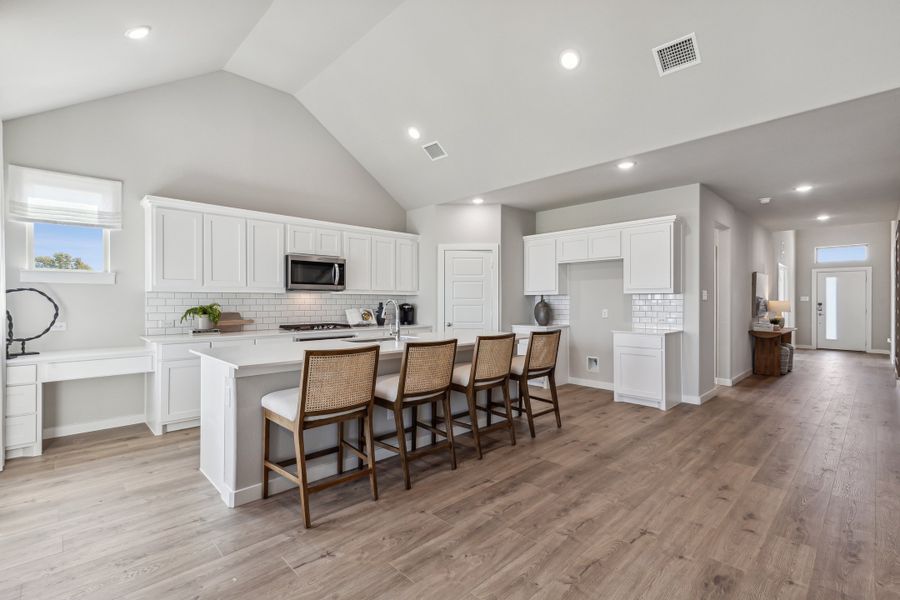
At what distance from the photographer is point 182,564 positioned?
2125mm

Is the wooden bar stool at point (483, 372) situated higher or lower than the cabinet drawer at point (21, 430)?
higher

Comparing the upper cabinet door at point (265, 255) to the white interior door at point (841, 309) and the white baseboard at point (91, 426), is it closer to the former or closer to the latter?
the white baseboard at point (91, 426)

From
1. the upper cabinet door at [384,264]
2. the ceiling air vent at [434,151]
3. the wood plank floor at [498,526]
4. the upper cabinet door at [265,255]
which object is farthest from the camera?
the upper cabinet door at [384,264]

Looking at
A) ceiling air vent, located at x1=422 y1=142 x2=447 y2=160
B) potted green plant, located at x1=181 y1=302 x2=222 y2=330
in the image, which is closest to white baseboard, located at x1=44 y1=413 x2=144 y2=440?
potted green plant, located at x1=181 y1=302 x2=222 y2=330

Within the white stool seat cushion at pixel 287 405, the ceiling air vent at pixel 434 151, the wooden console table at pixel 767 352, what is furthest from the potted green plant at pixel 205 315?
the wooden console table at pixel 767 352

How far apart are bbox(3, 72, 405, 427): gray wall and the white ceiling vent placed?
14.0 ft

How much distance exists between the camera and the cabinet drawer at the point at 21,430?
3.44 m

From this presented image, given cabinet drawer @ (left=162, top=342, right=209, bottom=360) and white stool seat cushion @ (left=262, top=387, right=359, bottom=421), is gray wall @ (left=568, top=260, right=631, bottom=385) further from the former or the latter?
cabinet drawer @ (left=162, top=342, right=209, bottom=360)

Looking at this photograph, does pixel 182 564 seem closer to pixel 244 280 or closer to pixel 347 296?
pixel 244 280

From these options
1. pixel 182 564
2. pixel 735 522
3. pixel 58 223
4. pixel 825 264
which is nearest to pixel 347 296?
pixel 58 223

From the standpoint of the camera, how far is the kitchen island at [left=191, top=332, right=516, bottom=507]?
106 inches

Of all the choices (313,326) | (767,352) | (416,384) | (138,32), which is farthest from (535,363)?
(767,352)

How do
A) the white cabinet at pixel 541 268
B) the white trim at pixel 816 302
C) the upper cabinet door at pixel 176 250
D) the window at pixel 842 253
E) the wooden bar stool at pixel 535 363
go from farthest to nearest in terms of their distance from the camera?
the window at pixel 842 253 → the white trim at pixel 816 302 → the white cabinet at pixel 541 268 → the upper cabinet door at pixel 176 250 → the wooden bar stool at pixel 535 363

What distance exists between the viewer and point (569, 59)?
147 inches
